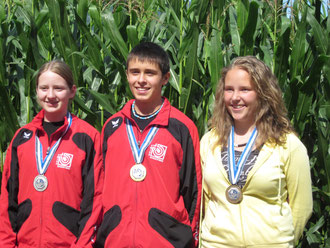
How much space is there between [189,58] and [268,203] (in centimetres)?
150

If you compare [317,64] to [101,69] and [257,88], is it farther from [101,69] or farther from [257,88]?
[101,69]

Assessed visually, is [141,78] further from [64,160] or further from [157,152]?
[64,160]

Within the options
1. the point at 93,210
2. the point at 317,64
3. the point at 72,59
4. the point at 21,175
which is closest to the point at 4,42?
the point at 72,59

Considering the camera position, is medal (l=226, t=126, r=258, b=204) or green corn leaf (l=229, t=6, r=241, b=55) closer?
medal (l=226, t=126, r=258, b=204)

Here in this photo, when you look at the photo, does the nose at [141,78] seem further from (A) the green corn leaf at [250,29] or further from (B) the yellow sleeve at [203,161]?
(A) the green corn leaf at [250,29]

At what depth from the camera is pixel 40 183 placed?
257 centimetres

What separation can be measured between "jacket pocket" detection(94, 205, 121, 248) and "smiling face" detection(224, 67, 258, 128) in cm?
87

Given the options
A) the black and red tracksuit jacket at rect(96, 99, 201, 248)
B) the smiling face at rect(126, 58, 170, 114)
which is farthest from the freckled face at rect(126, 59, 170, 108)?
the black and red tracksuit jacket at rect(96, 99, 201, 248)

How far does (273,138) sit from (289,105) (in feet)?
3.97

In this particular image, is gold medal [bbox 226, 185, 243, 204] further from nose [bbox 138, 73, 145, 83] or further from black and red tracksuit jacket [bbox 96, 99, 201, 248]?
nose [bbox 138, 73, 145, 83]

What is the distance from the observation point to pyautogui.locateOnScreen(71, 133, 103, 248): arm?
2.54 m

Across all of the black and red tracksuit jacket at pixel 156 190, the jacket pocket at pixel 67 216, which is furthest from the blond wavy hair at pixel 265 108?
the jacket pocket at pixel 67 216

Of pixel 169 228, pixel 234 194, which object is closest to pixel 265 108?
pixel 234 194

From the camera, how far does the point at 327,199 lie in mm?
3479
